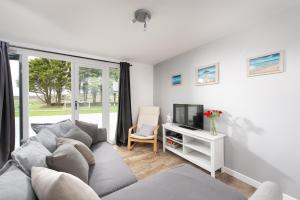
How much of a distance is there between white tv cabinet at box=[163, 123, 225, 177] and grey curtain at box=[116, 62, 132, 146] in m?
1.08

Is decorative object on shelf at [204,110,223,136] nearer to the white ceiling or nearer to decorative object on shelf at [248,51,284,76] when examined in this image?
decorative object on shelf at [248,51,284,76]

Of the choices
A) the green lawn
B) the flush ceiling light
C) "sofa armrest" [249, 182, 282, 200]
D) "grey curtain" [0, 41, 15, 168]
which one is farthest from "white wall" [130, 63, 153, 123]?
"sofa armrest" [249, 182, 282, 200]

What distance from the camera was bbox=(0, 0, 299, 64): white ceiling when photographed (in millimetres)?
1561

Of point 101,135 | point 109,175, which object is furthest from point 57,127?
point 109,175

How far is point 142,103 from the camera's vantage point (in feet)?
13.1

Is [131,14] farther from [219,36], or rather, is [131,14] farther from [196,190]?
[196,190]

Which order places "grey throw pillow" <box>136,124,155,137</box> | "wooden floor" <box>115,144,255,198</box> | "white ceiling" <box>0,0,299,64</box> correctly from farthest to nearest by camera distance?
"grey throw pillow" <box>136,124,155,137</box> → "wooden floor" <box>115,144,255,198</box> → "white ceiling" <box>0,0,299,64</box>

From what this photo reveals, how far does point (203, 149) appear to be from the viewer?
2.41 m

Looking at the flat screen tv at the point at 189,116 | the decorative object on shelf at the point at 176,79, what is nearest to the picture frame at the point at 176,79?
the decorative object on shelf at the point at 176,79

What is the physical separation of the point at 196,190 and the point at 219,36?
230 centimetres

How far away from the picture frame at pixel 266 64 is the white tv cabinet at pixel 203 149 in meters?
1.08

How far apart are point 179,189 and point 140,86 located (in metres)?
3.11

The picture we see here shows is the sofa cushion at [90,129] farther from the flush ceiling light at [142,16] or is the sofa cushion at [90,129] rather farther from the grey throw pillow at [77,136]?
the flush ceiling light at [142,16]

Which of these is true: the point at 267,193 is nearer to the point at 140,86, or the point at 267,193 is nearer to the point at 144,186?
the point at 144,186
